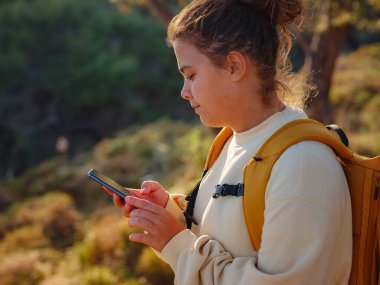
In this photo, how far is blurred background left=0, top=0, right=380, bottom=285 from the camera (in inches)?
276

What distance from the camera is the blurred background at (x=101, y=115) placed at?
276 inches

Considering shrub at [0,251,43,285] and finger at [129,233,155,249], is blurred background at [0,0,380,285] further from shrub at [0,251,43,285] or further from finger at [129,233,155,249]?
finger at [129,233,155,249]

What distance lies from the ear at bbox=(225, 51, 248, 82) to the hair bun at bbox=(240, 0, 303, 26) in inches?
6.3

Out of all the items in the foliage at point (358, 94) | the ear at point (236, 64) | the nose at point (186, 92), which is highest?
the ear at point (236, 64)

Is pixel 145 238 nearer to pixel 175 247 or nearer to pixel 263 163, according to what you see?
pixel 175 247

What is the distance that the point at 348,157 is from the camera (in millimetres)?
1677

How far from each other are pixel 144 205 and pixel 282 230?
46 cm

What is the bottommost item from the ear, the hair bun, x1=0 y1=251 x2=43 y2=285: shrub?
x1=0 y1=251 x2=43 y2=285: shrub

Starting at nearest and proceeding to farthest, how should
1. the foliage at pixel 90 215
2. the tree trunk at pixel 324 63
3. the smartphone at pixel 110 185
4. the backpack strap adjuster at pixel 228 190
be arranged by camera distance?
the backpack strap adjuster at pixel 228 190 < the smartphone at pixel 110 185 < the tree trunk at pixel 324 63 < the foliage at pixel 90 215

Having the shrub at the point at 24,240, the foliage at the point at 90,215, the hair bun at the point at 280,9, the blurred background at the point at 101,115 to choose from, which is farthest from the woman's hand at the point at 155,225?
the shrub at the point at 24,240

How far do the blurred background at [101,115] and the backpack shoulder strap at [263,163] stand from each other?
1.49 meters

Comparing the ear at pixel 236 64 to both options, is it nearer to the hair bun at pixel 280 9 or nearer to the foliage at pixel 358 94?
the hair bun at pixel 280 9

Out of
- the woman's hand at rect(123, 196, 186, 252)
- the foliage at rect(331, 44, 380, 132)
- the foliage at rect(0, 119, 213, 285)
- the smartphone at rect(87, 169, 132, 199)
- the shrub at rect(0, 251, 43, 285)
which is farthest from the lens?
the foliage at rect(331, 44, 380, 132)

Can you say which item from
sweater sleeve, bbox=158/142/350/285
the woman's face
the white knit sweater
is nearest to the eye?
the woman's face
